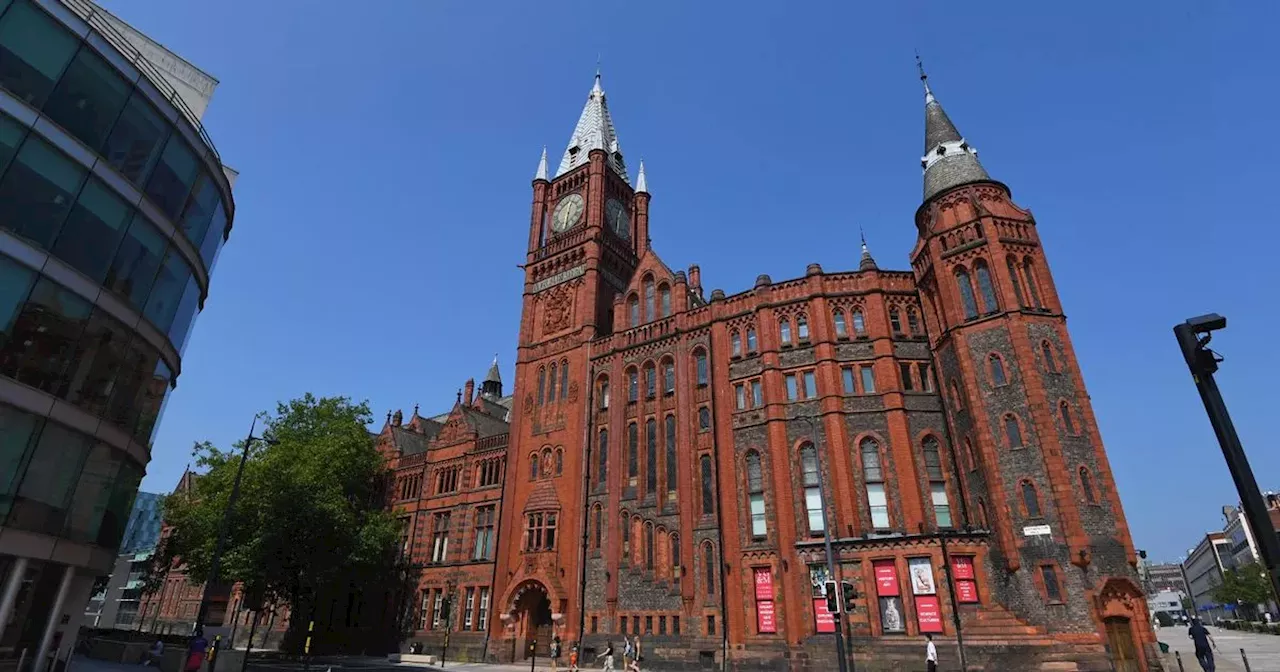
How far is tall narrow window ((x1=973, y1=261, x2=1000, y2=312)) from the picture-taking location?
104 ft

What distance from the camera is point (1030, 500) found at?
91.1 ft

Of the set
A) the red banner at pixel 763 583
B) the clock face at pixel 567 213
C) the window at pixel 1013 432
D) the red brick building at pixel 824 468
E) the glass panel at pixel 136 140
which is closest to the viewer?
the glass panel at pixel 136 140

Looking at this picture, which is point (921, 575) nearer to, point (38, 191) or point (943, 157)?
point (943, 157)

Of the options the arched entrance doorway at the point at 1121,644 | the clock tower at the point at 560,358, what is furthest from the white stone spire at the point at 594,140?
the arched entrance doorway at the point at 1121,644

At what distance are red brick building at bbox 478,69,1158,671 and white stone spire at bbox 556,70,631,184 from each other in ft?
36.1

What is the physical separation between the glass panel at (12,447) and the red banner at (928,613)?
3247 centimetres

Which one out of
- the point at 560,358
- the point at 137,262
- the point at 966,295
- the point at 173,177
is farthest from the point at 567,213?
the point at 137,262

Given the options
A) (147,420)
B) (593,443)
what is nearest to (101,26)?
(147,420)

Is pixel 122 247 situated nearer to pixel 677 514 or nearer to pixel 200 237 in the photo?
pixel 200 237

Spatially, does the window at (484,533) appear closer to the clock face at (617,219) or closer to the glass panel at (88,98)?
the clock face at (617,219)

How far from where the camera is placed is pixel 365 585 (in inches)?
1945

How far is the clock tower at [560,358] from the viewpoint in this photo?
4003cm

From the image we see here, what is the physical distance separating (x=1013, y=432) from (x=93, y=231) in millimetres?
35713

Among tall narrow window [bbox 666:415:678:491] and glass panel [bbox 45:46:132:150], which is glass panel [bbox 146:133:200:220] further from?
tall narrow window [bbox 666:415:678:491]
